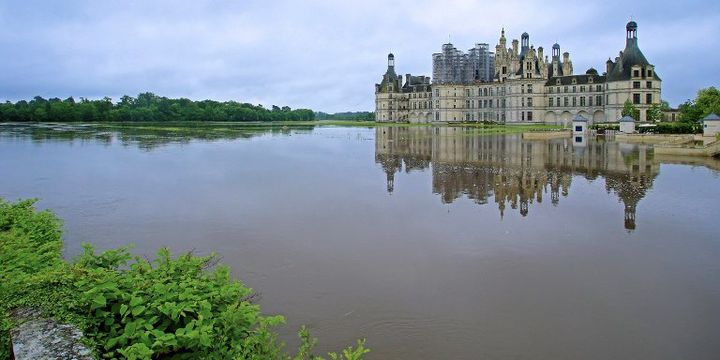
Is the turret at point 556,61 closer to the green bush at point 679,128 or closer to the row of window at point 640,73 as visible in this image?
the row of window at point 640,73

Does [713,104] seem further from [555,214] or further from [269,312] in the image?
[269,312]

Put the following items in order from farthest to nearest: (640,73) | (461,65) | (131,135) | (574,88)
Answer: (461,65)
(574,88)
(640,73)
(131,135)

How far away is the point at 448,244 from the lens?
49.1ft

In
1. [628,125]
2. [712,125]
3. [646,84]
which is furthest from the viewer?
[646,84]

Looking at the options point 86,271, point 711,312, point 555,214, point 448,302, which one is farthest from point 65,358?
point 555,214

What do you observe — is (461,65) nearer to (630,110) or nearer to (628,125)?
(630,110)

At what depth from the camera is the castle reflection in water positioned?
76.3 ft

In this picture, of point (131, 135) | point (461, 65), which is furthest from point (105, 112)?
point (461, 65)

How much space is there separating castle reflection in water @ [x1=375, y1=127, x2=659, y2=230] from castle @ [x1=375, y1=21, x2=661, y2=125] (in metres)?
49.4

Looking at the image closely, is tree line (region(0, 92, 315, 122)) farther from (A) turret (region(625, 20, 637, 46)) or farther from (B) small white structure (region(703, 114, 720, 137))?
(B) small white structure (region(703, 114, 720, 137))

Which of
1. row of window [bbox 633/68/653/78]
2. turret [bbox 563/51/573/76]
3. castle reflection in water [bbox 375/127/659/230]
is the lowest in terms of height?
castle reflection in water [bbox 375/127/659/230]

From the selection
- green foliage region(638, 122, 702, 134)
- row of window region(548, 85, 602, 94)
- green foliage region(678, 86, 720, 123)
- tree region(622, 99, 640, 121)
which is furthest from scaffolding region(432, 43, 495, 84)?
green foliage region(638, 122, 702, 134)

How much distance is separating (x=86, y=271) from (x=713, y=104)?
71.9 meters

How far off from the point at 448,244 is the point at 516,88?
92.9 meters
